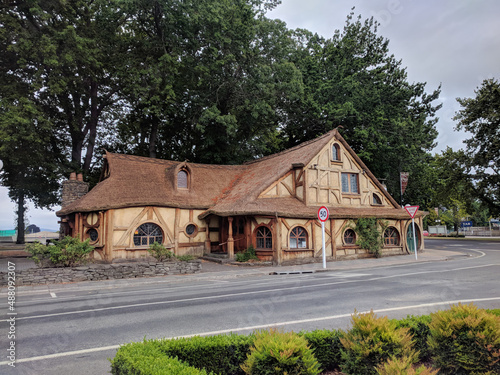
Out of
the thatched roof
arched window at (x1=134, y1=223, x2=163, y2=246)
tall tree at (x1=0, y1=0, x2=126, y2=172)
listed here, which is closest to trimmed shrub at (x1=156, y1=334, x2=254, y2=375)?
the thatched roof

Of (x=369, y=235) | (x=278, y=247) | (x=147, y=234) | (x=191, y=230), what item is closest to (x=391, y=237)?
(x=369, y=235)

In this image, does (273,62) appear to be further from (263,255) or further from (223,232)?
(263,255)

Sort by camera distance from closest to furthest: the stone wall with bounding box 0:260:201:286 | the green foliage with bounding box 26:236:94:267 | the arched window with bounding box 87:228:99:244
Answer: the stone wall with bounding box 0:260:201:286
the green foliage with bounding box 26:236:94:267
the arched window with bounding box 87:228:99:244

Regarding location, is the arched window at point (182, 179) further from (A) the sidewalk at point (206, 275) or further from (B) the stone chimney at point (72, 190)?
(B) the stone chimney at point (72, 190)

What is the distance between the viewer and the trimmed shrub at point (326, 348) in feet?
14.9

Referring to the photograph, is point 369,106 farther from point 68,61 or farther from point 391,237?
point 68,61

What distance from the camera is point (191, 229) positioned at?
21.8m

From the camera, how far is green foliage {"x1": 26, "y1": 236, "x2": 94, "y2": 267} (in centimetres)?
1402

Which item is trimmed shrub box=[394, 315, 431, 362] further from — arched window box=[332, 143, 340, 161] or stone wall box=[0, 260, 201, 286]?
arched window box=[332, 143, 340, 161]

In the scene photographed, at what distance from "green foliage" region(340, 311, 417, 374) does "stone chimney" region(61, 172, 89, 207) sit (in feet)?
77.7

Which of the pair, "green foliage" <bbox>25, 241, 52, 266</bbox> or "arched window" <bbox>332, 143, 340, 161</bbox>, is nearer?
"green foliage" <bbox>25, 241, 52, 266</bbox>

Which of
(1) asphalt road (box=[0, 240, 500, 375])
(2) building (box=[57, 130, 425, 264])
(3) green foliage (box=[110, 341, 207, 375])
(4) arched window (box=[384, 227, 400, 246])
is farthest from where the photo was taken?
(4) arched window (box=[384, 227, 400, 246])

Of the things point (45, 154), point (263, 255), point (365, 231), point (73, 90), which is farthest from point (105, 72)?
point (365, 231)

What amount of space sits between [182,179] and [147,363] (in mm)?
20009
